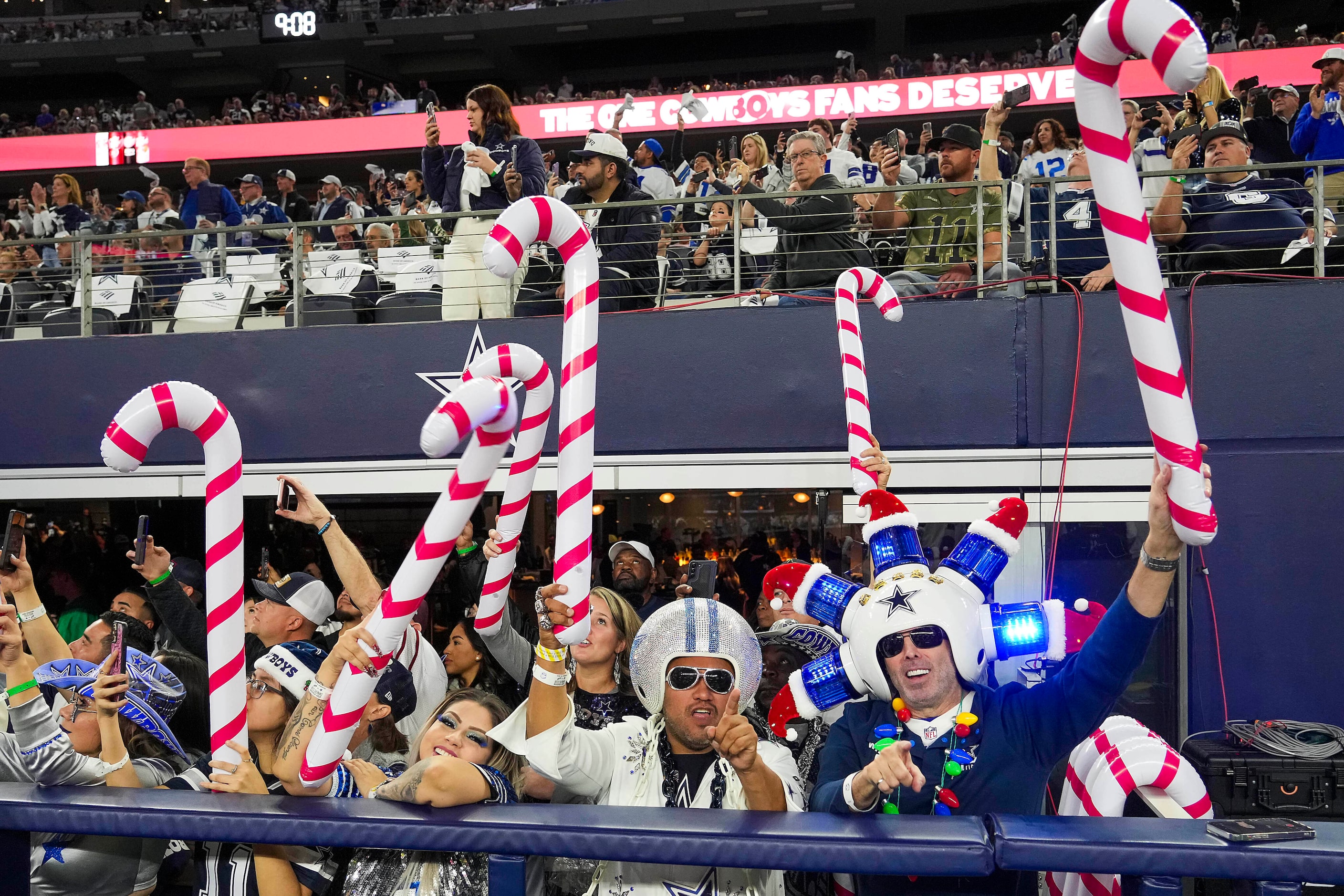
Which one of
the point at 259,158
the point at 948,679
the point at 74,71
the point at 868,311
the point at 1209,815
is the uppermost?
the point at 74,71

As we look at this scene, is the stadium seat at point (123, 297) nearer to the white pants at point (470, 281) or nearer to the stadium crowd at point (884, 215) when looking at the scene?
the stadium crowd at point (884, 215)

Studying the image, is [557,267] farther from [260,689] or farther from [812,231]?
[260,689]

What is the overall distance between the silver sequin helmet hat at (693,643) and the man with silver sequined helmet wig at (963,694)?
0.56 feet

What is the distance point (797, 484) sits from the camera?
616 cm

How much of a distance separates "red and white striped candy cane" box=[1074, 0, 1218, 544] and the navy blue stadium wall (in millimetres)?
3697

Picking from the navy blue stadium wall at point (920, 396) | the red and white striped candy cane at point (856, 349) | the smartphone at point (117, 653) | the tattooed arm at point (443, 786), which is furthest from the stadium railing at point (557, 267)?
the tattooed arm at point (443, 786)

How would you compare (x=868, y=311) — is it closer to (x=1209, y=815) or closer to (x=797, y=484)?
(x=797, y=484)

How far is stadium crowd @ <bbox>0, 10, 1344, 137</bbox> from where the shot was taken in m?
20.2

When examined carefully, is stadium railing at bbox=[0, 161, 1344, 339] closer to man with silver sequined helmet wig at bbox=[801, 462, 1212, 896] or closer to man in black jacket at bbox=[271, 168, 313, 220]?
man in black jacket at bbox=[271, 168, 313, 220]

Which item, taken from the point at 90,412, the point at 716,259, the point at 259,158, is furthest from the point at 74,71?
the point at 716,259

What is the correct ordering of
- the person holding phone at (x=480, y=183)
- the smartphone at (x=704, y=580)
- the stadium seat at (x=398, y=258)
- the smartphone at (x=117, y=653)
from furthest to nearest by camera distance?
the stadium seat at (x=398, y=258)
the person holding phone at (x=480, y=183)
the smartphone at (x=704, y=580)
the smartphone at (x=117, y=653)

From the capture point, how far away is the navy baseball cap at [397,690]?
356 cm

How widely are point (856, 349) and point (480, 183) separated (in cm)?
323

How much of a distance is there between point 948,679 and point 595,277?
4.53ft
